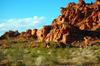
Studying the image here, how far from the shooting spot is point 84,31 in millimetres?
84438

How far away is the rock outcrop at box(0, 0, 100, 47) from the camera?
259 ft

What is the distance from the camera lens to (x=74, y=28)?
82.4m

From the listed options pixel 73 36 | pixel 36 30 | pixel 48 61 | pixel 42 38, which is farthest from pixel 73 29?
pixel 48 61

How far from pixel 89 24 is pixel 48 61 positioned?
60.6 meters

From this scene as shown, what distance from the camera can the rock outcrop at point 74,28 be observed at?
79062 millimetres

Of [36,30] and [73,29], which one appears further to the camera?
[36,30]

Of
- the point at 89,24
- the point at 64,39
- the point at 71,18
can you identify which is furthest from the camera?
the point at 71,18

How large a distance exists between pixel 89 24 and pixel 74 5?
13847 millimetres

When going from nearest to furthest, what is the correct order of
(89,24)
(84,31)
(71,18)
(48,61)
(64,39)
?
(48,61)
(64,39)
(84,31)
(89,24)
(71,18)

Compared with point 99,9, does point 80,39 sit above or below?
below

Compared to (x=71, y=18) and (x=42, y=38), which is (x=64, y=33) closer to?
(x=42, y=38)

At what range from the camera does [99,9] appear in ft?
318

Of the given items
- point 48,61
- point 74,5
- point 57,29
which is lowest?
point 48,61

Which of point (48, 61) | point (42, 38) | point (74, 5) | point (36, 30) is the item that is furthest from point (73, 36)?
point (48, 61)
